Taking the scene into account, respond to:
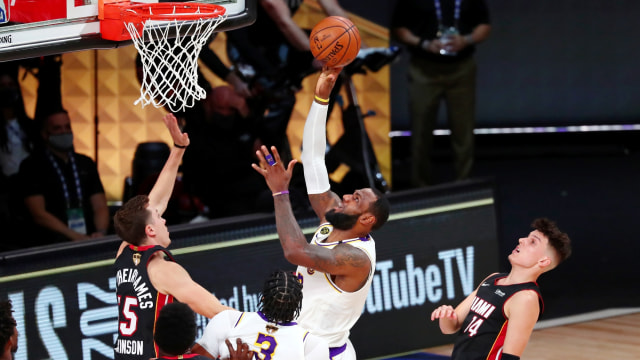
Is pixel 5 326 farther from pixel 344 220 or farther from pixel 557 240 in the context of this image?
pixel 557 240

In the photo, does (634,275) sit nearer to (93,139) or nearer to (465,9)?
(465,9)

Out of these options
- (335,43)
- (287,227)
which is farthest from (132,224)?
(335,43)

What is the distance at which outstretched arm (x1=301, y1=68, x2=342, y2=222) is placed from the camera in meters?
5.42

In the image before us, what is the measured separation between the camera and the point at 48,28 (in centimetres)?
507

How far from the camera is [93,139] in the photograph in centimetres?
928

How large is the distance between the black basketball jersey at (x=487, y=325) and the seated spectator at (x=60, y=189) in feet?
11.6

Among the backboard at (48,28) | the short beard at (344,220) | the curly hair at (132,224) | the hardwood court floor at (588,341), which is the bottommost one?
the hardwood court floor at (588,341)

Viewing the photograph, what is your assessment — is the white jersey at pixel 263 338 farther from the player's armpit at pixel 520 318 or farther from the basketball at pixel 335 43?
the basketball at pixel 335 43

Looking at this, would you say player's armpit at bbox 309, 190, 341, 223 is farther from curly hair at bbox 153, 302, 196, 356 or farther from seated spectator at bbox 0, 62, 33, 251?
seated spectator at bbox 0, 62, 33, 251

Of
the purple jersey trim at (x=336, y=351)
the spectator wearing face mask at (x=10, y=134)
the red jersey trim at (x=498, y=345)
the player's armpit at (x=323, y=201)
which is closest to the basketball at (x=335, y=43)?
the player's armpit at (x=323, y=201)

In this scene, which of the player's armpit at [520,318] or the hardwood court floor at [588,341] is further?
the hardwood court floor at [588,341]

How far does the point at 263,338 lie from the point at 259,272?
10.4 feet

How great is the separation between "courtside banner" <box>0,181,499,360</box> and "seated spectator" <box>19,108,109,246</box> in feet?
2.87

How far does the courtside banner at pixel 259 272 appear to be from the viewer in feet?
21.1
